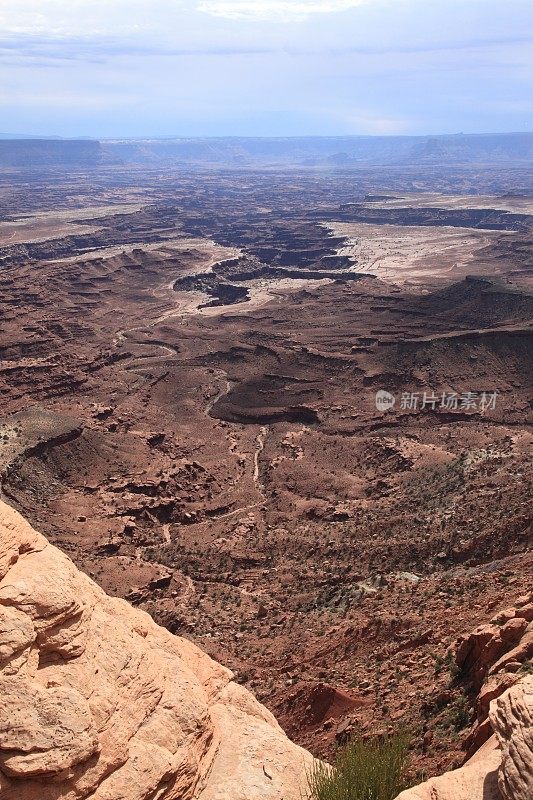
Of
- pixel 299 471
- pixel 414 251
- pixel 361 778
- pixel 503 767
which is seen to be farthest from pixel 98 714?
Answer: pixel 414 251

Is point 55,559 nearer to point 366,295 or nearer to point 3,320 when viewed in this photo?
point 3,320

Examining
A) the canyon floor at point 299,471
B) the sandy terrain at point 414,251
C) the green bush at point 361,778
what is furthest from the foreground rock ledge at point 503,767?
the sandy terrain at point 414,251

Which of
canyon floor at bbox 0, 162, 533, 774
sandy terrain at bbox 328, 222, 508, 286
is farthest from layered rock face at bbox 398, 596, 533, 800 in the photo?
sandy terrain at bbox 328, 222, 508, 286

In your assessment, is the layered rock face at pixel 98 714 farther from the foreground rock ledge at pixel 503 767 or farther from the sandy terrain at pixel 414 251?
the sandy terrain at pixel 414 251

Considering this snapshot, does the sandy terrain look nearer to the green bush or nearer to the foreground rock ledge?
the green bush

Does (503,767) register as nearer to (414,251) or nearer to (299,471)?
(299,471)
